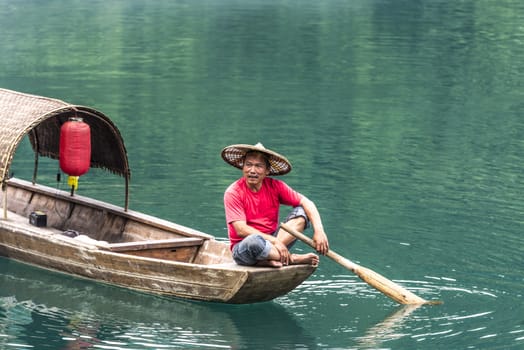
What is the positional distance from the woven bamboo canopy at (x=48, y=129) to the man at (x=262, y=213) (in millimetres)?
2246

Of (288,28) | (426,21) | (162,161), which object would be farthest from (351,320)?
(426,21)

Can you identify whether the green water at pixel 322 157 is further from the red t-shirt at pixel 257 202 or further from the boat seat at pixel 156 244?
the red t-shirt at pixel 257 202

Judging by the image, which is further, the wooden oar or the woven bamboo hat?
the wooden oar

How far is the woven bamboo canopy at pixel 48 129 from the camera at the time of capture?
427 inches

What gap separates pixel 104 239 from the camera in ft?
38.8

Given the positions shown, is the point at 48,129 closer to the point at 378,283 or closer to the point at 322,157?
the point at 378,283

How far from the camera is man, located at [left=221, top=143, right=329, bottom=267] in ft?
30.8

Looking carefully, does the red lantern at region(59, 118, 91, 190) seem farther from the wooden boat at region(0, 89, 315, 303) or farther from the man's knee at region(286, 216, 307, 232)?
the man's knee at region(286, 216, 307, 232)

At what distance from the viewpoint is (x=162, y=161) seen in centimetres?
1639

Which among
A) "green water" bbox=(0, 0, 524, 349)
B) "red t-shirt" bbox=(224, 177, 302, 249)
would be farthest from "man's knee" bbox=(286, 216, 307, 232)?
"green water" bbox=(0, 0, 524, 349)

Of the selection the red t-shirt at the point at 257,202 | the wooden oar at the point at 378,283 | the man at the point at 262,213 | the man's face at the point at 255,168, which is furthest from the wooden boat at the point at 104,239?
the man's face at the point at 255,168

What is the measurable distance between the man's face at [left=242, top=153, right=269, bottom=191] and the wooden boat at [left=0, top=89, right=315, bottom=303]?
0.78 meters

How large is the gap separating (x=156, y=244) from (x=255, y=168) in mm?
1609

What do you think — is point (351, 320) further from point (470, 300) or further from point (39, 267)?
point (39, 267)
